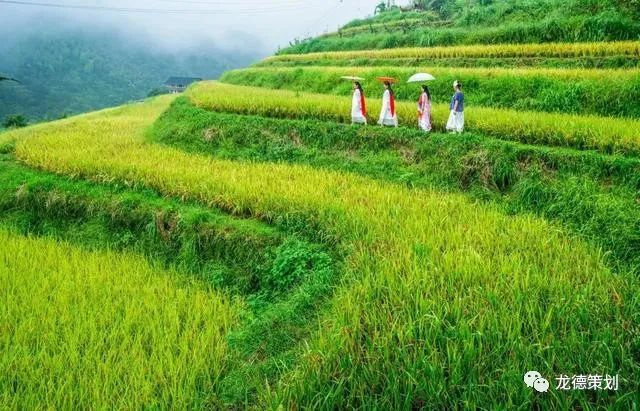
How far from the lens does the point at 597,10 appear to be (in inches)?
667

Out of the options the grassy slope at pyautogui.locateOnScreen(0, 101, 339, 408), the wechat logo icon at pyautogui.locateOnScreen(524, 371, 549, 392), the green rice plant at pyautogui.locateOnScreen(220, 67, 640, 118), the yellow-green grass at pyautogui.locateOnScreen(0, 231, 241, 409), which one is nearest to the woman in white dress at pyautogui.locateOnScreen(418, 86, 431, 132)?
the green rice plant at pyautogui.locateOnScreen(220, 67, 640, 118)

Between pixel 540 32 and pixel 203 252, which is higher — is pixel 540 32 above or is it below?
above

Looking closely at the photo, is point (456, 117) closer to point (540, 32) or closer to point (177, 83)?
point (540, 32)

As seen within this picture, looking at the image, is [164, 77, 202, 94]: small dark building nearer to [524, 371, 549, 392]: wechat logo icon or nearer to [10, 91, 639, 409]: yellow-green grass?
[10, 91, 639, 409]: yellow-green grass

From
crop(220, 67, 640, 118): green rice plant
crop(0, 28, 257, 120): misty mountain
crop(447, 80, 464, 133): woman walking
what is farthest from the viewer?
crop(0, 28, 257, 120): misty mountain

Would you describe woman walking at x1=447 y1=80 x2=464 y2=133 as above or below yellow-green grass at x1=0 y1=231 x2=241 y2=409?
above

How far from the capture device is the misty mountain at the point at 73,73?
73.6 m

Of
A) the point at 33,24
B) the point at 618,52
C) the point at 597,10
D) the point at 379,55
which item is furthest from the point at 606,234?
the point at 33,24

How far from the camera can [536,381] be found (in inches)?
95.1

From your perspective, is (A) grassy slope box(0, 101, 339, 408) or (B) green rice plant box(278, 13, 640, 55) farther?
(B) green rice plant box(278, 13, 640, 55)

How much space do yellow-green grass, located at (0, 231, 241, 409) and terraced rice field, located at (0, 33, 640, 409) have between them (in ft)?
0.07

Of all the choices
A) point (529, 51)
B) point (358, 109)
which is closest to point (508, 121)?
point (358, 109)

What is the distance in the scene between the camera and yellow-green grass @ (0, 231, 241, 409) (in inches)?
114

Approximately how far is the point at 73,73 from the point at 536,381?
129m
